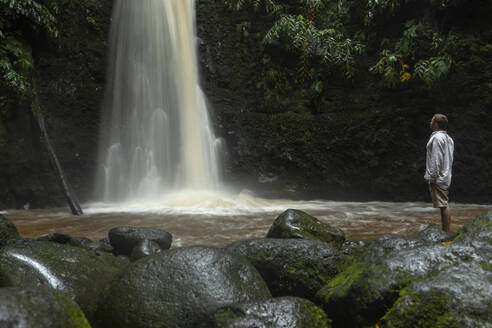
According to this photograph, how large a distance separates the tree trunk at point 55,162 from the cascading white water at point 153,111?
5.12 ft

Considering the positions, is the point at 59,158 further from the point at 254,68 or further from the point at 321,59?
the point at 321,59

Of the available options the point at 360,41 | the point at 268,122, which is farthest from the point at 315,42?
the point at 268,122

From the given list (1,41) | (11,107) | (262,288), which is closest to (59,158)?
(11,107)

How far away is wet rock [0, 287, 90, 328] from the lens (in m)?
1.48

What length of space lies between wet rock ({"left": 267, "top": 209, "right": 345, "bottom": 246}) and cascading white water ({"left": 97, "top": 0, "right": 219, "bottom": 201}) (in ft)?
20.9

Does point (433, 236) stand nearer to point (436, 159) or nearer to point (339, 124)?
point (436, 159)

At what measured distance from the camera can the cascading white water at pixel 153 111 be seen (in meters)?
10.5

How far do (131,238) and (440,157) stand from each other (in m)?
4.39

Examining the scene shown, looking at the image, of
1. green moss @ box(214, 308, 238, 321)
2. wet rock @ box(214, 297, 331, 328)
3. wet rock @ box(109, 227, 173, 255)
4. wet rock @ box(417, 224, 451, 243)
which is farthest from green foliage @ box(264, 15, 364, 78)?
green moss @ box(214, 308, 238, 321)

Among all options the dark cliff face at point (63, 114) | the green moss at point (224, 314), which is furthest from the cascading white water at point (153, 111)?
the green moss at point (224, 314)

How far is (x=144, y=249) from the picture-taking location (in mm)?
3875

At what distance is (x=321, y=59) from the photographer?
411 inches

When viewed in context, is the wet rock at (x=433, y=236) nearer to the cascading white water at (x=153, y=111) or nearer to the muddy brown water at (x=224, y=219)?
the muddy brown water at (x=224, y=219)

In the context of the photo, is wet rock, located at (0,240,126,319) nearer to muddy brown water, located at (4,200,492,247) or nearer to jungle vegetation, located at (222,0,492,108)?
muddy brown water, located at (4,200,492,247)
